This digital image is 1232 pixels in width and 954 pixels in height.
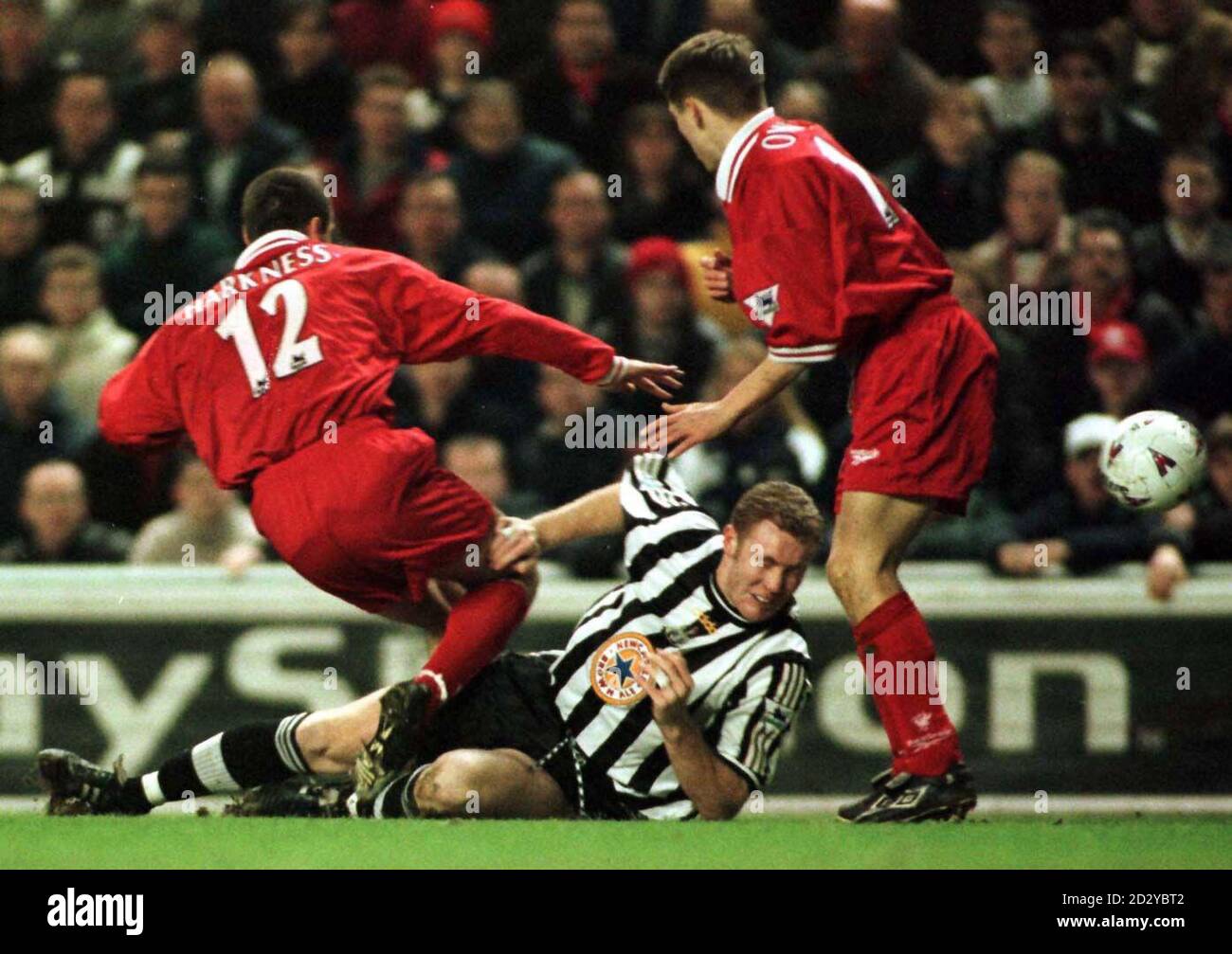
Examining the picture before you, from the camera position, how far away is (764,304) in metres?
4.54

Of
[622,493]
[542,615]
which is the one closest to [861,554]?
[622,493]

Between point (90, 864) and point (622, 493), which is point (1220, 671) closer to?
point (622, 493)

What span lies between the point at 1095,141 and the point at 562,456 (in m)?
2.15

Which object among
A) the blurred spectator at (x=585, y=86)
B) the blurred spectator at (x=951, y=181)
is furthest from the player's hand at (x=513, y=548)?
the blurred spectator at (x=585, y=86)

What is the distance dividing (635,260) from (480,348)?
1754 millimetres

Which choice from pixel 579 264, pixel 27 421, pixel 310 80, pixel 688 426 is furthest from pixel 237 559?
pixel 688 426

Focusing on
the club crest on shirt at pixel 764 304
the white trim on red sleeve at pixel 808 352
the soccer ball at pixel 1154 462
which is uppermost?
the club crest on shirt at pixel 764 304

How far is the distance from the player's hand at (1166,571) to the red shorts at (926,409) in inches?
77.0

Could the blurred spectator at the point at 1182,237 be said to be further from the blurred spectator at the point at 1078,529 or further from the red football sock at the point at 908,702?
the red football sock at the point at 908,702

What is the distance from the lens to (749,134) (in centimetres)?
458

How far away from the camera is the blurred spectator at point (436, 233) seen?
6.67 meters

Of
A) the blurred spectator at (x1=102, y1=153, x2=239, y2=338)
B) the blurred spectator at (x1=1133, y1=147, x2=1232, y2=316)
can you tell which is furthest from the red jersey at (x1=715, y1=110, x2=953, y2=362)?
the blurred spectator at (x1=102, y1=153, x2=239, y2=338)

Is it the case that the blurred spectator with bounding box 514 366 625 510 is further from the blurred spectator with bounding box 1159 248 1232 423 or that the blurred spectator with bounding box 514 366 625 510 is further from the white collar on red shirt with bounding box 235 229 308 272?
the blurred spectator with bounding box 1159 248 1232 423

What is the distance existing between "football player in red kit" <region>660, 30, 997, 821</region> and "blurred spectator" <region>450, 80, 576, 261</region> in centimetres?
226
